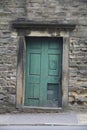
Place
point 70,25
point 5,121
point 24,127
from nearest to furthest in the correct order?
point 24,127
point 5,121
point 70,25

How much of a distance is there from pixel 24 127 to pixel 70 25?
12.6 feet

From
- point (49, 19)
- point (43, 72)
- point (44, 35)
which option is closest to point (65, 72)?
point (43, 72)

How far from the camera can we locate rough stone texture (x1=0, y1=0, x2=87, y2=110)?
41.9 feet

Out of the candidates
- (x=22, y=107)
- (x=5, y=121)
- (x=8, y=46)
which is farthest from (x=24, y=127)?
(x=8, y=46)

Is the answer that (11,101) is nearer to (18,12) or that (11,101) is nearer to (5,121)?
(5,121)

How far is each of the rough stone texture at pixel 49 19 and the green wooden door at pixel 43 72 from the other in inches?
18.1

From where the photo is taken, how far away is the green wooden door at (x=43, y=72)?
513 inches

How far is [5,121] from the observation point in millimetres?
11164

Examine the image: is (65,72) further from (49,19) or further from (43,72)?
(49,19)

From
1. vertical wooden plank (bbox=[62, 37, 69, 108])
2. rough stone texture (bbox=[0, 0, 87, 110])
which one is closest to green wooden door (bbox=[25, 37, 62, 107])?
vertical wooden plank (bbox=[62, 37, 69, 108])

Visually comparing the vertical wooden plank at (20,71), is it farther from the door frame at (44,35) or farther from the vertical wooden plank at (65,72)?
the vertical wooden plank at (65,72)

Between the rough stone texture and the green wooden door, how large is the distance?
46cm

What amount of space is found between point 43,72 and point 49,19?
5.44 feet

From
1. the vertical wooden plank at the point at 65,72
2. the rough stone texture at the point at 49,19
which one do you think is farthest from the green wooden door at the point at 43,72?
the rough stone texture at the point at 49,19
